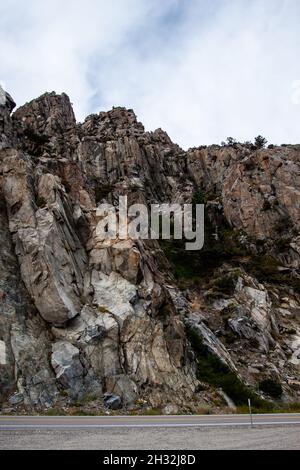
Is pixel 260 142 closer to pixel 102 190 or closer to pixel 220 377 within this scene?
pixel 102 190

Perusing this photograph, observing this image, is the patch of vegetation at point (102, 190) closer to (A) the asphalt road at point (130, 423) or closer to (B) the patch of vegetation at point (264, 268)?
(B) the patch of vegetation at point (264, 268)

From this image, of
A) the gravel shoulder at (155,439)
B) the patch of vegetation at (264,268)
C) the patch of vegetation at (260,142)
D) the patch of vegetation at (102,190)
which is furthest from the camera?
the patch of vegetation at (260,142)

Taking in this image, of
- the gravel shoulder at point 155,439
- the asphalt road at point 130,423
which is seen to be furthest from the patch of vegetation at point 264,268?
the gravel shoulder at point 155,439

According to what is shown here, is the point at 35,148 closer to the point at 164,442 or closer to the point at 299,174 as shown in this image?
the point at 299,174

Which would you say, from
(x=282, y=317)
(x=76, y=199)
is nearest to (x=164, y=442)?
(x=76, y=199)

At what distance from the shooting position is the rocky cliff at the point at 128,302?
25.3m

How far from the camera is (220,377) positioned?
3000cm

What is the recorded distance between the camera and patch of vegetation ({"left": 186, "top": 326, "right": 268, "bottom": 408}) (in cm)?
2880

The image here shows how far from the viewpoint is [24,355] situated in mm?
25062

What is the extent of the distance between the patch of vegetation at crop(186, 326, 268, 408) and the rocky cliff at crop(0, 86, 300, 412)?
3.6 inches

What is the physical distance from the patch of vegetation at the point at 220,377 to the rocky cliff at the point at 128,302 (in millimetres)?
91

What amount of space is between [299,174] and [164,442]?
54.5 metres

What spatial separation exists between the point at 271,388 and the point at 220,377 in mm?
4059

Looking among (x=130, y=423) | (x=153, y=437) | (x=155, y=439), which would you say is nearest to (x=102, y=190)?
(x=130, y=423)
